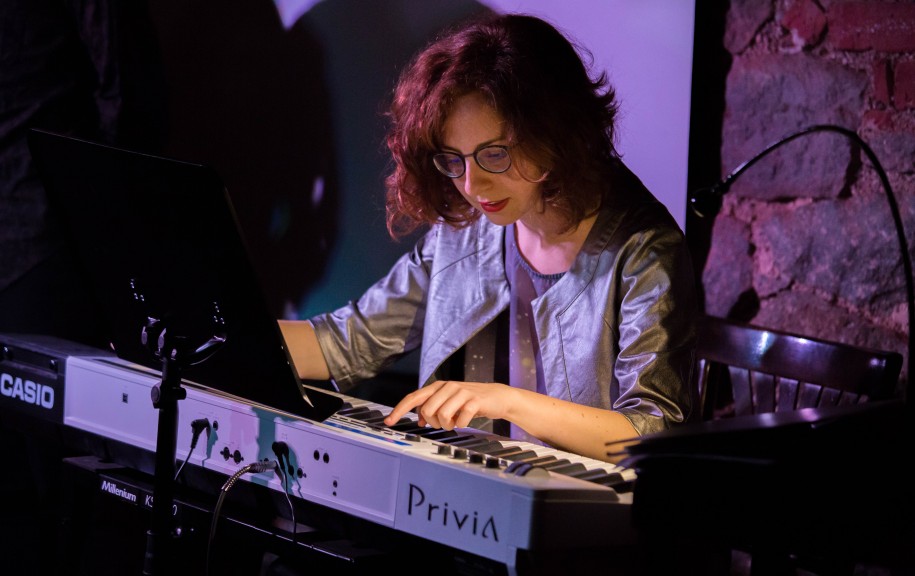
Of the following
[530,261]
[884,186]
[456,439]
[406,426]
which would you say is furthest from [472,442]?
[884,186]

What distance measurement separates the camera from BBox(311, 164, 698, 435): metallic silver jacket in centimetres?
187

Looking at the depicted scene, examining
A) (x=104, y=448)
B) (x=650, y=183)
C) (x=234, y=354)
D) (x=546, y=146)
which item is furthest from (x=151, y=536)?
(x=650, y=183)

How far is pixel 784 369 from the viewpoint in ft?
6.75

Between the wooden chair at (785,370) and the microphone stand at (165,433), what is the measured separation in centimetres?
100

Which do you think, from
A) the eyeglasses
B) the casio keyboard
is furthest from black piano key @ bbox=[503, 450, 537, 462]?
the eyeglasses

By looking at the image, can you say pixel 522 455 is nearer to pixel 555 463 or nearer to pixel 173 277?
pixel 555 463

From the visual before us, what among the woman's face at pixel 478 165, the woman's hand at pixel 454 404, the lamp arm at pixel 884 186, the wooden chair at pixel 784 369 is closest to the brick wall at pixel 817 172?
the wooden chair at pixel 784 369

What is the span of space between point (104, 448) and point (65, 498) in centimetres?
16

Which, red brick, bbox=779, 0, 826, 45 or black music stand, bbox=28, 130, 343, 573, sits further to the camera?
red brick, bbox=779, 0, 826, 45

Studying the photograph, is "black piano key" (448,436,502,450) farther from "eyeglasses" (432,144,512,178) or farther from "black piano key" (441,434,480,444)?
"eyeglasses" (432,144,512,178)

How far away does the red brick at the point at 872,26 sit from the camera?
217cm

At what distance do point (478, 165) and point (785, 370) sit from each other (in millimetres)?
751

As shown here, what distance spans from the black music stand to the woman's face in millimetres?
508

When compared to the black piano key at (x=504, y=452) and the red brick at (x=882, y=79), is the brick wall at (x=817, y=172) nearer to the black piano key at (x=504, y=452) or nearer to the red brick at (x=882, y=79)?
the red brick at (x=882, y=79)
